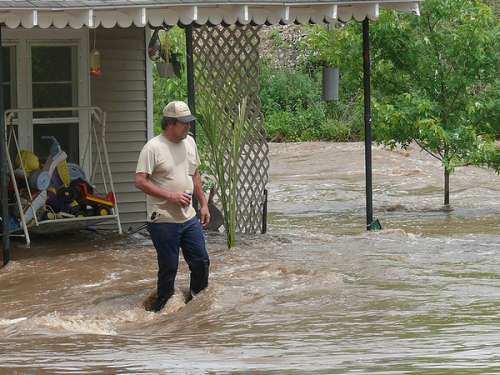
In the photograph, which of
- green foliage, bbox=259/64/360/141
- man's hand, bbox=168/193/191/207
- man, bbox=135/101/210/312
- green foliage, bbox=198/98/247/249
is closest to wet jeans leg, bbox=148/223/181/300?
man, bbox=135/101/210/312

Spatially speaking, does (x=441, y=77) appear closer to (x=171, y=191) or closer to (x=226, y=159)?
(x=226, y=159)

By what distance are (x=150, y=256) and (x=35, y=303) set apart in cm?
242

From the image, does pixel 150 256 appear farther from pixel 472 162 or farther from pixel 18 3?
pixel 472 162

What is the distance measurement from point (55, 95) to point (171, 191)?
526 cm

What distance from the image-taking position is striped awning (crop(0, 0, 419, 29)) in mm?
12133


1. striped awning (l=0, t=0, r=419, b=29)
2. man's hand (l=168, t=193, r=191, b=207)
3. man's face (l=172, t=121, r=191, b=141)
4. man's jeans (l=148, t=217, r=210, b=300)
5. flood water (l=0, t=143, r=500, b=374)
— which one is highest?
striped awning (l=0, t=0, r=419, b=29)

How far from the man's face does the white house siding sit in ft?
17.5

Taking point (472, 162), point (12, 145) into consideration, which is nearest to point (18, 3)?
point (12, 145)

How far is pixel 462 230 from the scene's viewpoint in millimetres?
16031

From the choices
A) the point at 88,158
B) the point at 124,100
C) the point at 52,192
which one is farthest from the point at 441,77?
the point at 52,192

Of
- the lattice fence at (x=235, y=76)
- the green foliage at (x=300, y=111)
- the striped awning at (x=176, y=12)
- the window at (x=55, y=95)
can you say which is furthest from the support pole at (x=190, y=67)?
the green foliage at (x=300, y=111)

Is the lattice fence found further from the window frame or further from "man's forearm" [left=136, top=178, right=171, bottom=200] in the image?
"man's forearm" [left=136, top=178, right=171, bottom=200]

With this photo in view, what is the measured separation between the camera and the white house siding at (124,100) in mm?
15312

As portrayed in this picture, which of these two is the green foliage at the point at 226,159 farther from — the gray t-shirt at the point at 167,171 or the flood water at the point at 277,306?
the gray t-shirt at the point at 167,171
